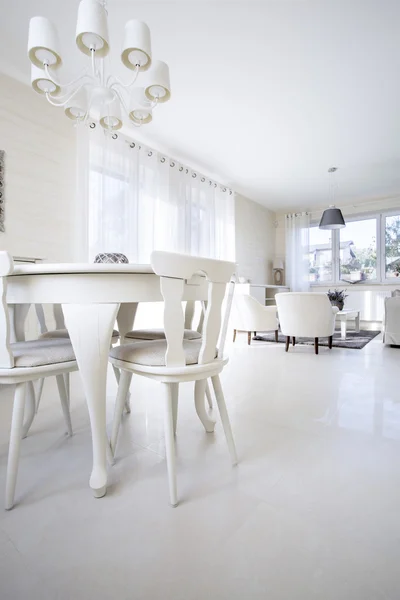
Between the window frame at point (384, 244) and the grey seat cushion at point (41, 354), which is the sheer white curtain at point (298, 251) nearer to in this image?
the window frame at point (384, 244)

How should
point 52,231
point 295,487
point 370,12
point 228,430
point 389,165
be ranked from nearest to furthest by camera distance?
point 295,487 → point 228,430 → point 370,12 → point 52,231 → point 389,165

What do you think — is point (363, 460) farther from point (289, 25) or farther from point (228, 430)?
point (289, 25)

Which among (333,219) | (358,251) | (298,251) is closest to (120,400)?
(333,219)

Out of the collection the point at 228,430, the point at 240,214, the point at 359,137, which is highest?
the point at 359,137

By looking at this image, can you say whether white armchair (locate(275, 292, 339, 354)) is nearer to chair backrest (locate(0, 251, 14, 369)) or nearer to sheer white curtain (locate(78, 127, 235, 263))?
sheer white curtain (locate(78, 127, 235, 263))

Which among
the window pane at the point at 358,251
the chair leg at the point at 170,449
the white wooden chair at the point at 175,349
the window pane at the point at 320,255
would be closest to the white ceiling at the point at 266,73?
the window pane at the point at 358,251

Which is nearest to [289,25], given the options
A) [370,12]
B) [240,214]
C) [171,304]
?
[370,12]

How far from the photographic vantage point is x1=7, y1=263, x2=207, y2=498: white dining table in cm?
101

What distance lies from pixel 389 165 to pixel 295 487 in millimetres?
5220

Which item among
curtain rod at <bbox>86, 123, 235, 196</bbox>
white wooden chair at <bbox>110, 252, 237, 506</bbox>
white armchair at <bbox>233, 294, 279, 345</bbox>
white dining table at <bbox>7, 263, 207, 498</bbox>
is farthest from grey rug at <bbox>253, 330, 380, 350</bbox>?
white dining table at <bbox>7, 263, 207, 498</bbox>

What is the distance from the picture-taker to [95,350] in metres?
1.04

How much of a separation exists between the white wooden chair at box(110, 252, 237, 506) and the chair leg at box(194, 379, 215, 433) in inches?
9.2

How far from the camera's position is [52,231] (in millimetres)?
2971

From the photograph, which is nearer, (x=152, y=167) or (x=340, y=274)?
(x=152, y=167)
